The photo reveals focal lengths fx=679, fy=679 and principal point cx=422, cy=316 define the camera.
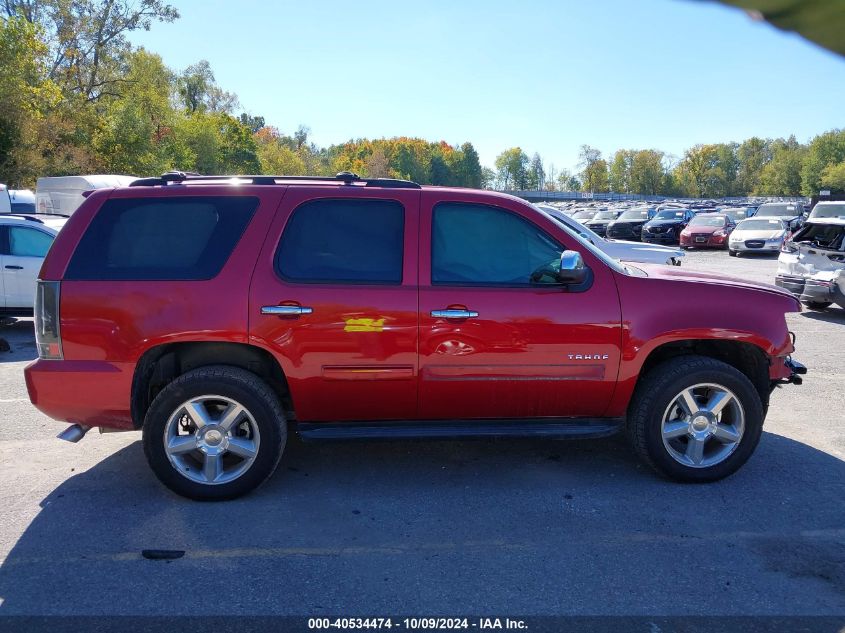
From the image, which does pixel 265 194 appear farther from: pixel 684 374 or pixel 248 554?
pixel 684 374

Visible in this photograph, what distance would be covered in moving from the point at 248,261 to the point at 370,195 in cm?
89

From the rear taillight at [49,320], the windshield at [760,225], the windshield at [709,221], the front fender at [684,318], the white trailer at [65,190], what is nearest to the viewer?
the rear taillight at [49,320]

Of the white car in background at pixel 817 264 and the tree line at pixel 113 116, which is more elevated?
the tree line at pixel 113 116

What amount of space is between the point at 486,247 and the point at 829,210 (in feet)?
68.5

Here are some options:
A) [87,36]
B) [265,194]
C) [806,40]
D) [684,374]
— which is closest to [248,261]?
[265,194]

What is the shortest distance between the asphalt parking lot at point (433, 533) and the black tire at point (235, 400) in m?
0.12

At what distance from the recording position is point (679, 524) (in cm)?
387

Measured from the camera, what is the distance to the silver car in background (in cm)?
2241

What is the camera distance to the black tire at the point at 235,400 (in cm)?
408

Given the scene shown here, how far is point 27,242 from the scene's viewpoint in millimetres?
10172

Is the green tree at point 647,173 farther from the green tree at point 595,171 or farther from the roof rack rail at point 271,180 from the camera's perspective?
the roof rack rail at point 271,180

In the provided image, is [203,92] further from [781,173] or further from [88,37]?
[781,173]

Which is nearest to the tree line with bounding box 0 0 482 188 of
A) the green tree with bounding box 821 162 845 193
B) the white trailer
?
the white trailer

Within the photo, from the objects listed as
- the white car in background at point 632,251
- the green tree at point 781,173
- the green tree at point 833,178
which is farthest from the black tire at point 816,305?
the green tree at point 833,178
